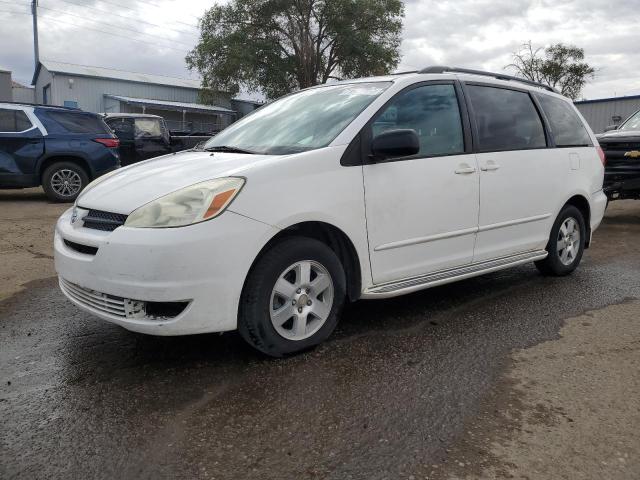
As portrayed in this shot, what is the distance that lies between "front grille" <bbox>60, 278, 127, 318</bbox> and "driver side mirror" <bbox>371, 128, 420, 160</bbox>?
1.68 m

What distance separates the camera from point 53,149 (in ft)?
32.8

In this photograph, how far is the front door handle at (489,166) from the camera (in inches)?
164

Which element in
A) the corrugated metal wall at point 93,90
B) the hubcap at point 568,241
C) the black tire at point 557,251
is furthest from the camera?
the corrugated metal wall at point 93,90

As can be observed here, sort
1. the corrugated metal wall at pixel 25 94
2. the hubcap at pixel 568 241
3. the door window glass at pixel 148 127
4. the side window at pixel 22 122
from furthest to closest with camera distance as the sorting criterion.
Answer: the corrugated metal wall at pixel 25 94 < the door window glass at pixel 148 127 < the side window at pixel 22 122 < the hubcap at pixel 568 241

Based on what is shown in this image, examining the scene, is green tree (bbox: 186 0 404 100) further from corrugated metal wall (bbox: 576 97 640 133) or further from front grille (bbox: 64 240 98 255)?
front grille (bbox: 64 240 98 255)

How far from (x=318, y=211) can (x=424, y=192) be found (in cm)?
88

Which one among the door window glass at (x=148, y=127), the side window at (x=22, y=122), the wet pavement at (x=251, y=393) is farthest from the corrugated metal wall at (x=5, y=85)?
the wet pavement at (x=251, y=393)

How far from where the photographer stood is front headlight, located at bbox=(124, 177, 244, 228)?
291cm

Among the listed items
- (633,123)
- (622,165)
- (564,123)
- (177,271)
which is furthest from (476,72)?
(633,123)

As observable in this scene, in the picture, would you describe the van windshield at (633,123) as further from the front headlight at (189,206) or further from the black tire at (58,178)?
the black tire at (58,178)

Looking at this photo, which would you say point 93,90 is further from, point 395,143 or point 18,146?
point 395,143

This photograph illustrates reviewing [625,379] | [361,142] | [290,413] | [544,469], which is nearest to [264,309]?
[290,413]

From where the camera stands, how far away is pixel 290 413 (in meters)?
2.67

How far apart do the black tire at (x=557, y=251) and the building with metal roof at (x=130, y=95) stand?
33425 millimetres
